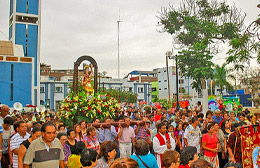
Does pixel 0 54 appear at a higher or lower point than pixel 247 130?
higher

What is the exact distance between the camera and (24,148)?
16.1 ft

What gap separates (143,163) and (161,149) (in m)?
2.75

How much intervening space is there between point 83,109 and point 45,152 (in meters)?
6.78

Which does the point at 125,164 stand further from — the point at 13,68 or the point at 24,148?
the point at 13,68

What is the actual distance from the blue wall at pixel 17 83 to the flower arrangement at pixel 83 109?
22901 mm

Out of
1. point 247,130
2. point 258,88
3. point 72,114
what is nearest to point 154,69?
point 258,88

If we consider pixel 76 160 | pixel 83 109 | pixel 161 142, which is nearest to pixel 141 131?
pixel 161 142

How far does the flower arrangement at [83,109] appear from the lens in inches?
449

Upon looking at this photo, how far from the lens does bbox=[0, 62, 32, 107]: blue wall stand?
32.0 metres

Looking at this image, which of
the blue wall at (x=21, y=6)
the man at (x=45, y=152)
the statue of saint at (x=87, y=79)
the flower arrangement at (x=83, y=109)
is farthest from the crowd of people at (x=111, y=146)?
the blue wall at (x=21, y=6)

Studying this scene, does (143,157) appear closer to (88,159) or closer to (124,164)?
(88,159)

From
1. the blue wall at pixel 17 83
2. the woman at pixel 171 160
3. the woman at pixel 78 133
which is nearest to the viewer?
the woman at pixel 171 160

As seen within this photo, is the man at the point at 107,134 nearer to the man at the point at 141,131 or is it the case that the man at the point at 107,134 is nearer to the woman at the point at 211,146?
the man at the point at 141,131

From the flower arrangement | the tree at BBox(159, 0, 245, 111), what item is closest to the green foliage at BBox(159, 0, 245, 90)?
the tree at BBox(159, 0, 245, 111)
